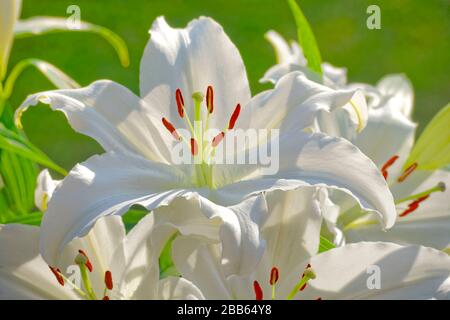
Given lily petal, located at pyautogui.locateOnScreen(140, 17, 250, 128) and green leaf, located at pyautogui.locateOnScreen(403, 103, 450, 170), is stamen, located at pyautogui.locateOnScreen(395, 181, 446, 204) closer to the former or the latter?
green leaf, located at pyautogui.locateOnScreen(403, 103, 450, 170)

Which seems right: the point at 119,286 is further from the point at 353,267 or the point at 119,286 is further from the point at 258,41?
the point at 258,41

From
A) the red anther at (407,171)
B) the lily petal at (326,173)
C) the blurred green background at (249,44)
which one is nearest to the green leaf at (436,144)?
the red anther at (407,171)

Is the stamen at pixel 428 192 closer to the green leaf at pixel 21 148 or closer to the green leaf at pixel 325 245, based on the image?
the green leaf at pixel 325 245

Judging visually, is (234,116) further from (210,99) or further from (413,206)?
(413,206)

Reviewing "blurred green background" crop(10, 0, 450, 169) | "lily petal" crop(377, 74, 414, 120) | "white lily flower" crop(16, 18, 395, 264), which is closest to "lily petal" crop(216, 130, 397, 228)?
"white lily flower" crop(16, 18, 395, 264)

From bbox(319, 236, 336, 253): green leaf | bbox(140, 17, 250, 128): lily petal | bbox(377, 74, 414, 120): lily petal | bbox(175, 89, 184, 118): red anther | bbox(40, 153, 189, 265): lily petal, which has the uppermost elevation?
bbox(140, 17, 250, 128): lily petal

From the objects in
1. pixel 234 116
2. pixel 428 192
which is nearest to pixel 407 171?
pixel 428 192

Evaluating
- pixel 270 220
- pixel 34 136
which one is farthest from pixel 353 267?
pixel 34 136
